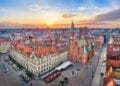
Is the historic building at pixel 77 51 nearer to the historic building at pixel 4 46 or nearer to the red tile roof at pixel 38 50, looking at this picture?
the red tile roof at pixel 38 50

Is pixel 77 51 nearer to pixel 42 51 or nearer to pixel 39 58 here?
pixel 42 51

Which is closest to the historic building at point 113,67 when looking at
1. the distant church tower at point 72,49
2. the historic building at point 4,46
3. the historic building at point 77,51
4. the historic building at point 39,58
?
the historic building at point 77,51

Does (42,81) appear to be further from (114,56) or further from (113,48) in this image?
(113,48)

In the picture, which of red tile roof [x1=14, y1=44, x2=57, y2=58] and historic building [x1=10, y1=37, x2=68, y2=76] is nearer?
historic building [x1=10, y1=37, x2=68, y2=76]

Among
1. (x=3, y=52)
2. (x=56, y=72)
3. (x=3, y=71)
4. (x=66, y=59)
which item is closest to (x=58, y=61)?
(x=66, y=59)

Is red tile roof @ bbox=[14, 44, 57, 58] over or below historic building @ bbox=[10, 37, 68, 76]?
over

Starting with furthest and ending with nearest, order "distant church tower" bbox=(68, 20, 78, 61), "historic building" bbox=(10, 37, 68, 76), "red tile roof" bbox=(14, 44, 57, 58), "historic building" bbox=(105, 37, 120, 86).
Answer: "distant church tower" bbox=(68, 20, 78, 61)
"red tile roof" bbox=(14, 44, 57, 58)
"historic building" bbox=(10, 37, 68, 76)
"historic building" bbox=(105, 37, 120, 86)

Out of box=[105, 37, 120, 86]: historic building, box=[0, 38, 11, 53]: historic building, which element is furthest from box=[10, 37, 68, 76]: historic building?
box=[0, 38, 11, 53]: historic building

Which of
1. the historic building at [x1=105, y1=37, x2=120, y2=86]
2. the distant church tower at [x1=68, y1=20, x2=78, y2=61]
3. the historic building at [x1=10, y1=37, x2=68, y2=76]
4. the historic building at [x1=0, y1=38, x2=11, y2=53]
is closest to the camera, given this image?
the historic building at [x1=105, y1=37, x2=120, y2=86]

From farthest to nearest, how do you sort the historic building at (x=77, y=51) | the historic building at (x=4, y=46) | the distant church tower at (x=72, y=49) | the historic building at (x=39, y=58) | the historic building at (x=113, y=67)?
the historic building at (x=4, y=46), the distant church tower at (x=72, y=49), the historic building at (x=77, y=51), the historic building at (x=39, y=58), the historic building at (x=113, y=67)

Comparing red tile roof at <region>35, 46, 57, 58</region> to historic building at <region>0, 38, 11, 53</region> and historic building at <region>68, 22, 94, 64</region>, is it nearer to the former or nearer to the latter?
historic building at <region>68, 22, 94, 64</region>

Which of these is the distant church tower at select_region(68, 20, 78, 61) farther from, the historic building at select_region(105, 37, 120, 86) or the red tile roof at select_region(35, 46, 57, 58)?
the historic building at select_region(105, 37, 120, 86)
